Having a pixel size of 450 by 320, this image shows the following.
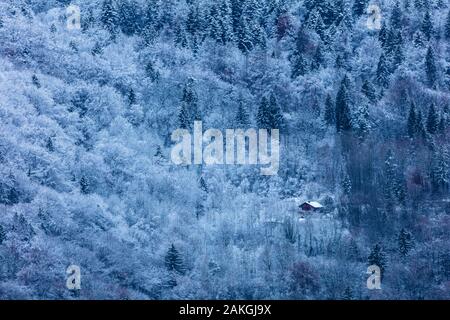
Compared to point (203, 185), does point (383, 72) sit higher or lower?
higher

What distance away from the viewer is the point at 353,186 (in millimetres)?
13633

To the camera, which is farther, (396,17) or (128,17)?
(128,17)

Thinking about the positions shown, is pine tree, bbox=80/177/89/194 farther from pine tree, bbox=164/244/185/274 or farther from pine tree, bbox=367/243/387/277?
pine tree, bbox=367/243/387/277

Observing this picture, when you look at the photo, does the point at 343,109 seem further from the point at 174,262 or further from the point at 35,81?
the point at 35,81

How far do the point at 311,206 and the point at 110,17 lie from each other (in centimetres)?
634

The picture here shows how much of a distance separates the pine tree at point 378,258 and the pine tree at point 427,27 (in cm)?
492

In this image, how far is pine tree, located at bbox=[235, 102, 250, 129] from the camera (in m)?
14.2

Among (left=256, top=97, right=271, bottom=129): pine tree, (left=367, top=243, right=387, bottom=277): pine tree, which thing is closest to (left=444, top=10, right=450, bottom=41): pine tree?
(left=256, top=97, right=271, bottom=129): pine tree

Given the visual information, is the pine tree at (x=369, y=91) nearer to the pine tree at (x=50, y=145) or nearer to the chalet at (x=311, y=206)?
the chalet at (x=311, y=206)

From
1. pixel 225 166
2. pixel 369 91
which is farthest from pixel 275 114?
pixel 369 91

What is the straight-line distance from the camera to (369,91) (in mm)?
14375

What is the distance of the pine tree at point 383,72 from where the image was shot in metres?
14.6
